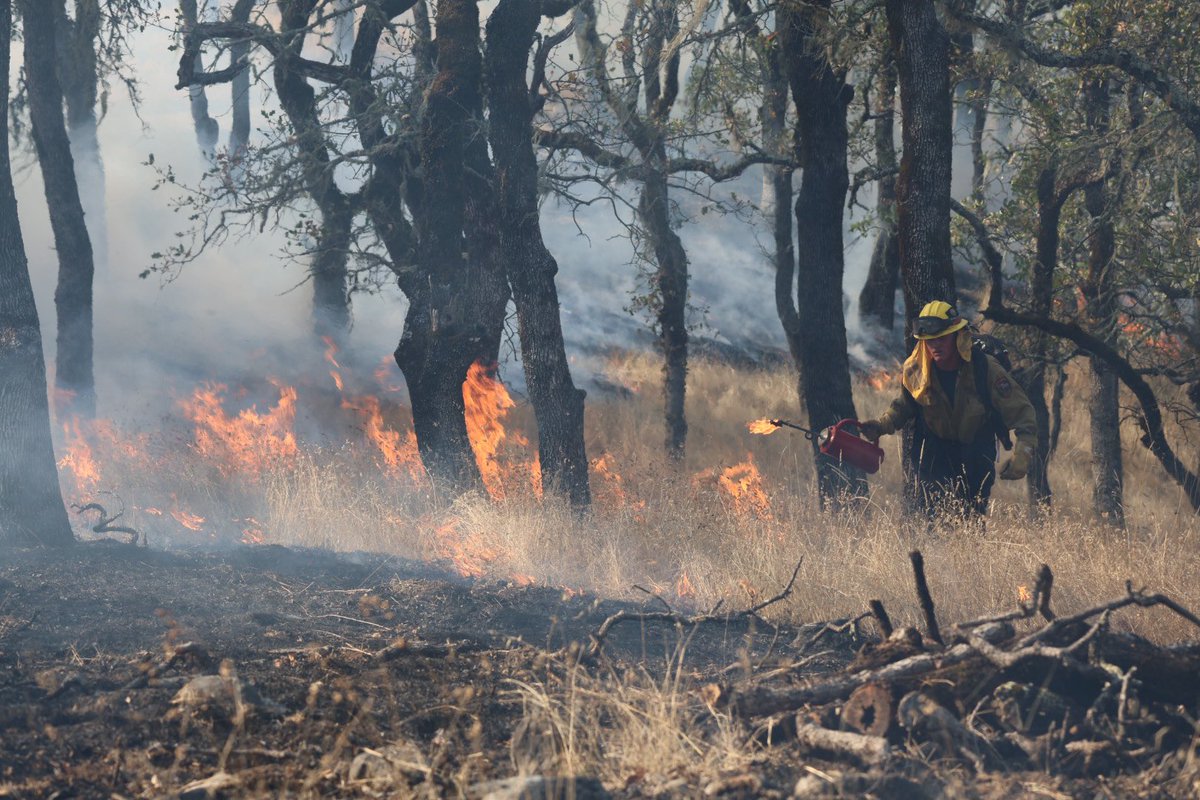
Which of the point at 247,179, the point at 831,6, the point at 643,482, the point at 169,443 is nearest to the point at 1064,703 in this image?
the point at 643,482

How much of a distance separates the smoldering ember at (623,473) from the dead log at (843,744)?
14 mm

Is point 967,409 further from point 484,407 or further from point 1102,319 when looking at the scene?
point 484,407

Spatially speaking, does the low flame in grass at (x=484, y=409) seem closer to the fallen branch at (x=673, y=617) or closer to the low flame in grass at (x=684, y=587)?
A: the low flame in grass at (x=684, y=587)

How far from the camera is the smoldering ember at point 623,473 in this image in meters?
4.30

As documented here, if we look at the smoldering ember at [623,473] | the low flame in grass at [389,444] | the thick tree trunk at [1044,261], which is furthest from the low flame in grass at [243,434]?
the thick tree trunk at [1044,261]

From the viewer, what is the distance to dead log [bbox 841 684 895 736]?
4305 mm

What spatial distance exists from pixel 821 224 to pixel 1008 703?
→ 7.00 meters

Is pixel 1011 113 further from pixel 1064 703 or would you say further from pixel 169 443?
pixel 169 443

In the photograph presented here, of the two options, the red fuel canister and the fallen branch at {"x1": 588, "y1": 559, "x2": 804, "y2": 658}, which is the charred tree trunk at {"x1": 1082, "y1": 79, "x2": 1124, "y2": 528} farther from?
the fallen branch at {"x1": 588, "y1": 559, "x2": 804, "y2": 658}

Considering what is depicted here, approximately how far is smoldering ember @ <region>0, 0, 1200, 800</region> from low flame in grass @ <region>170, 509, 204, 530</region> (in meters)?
0.05

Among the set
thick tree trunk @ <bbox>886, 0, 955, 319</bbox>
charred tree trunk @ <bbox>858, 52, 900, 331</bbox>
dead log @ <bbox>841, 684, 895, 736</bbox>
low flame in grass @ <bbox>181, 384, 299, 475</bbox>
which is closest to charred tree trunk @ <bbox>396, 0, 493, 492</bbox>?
low flame in grass @ <bbox>181, 384, 299, 475</bbox>

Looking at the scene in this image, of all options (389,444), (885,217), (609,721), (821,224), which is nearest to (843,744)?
(609,721)

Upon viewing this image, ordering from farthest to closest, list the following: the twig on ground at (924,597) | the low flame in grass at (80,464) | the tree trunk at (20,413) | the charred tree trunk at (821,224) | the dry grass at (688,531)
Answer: the low flame in grass at (80,464) → the charred tree trunk at (821,224) → the tree trunk at (20,413) → the dry grass at (688,531) → the twig on ground at (924,597)

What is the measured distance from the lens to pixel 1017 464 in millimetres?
7668
